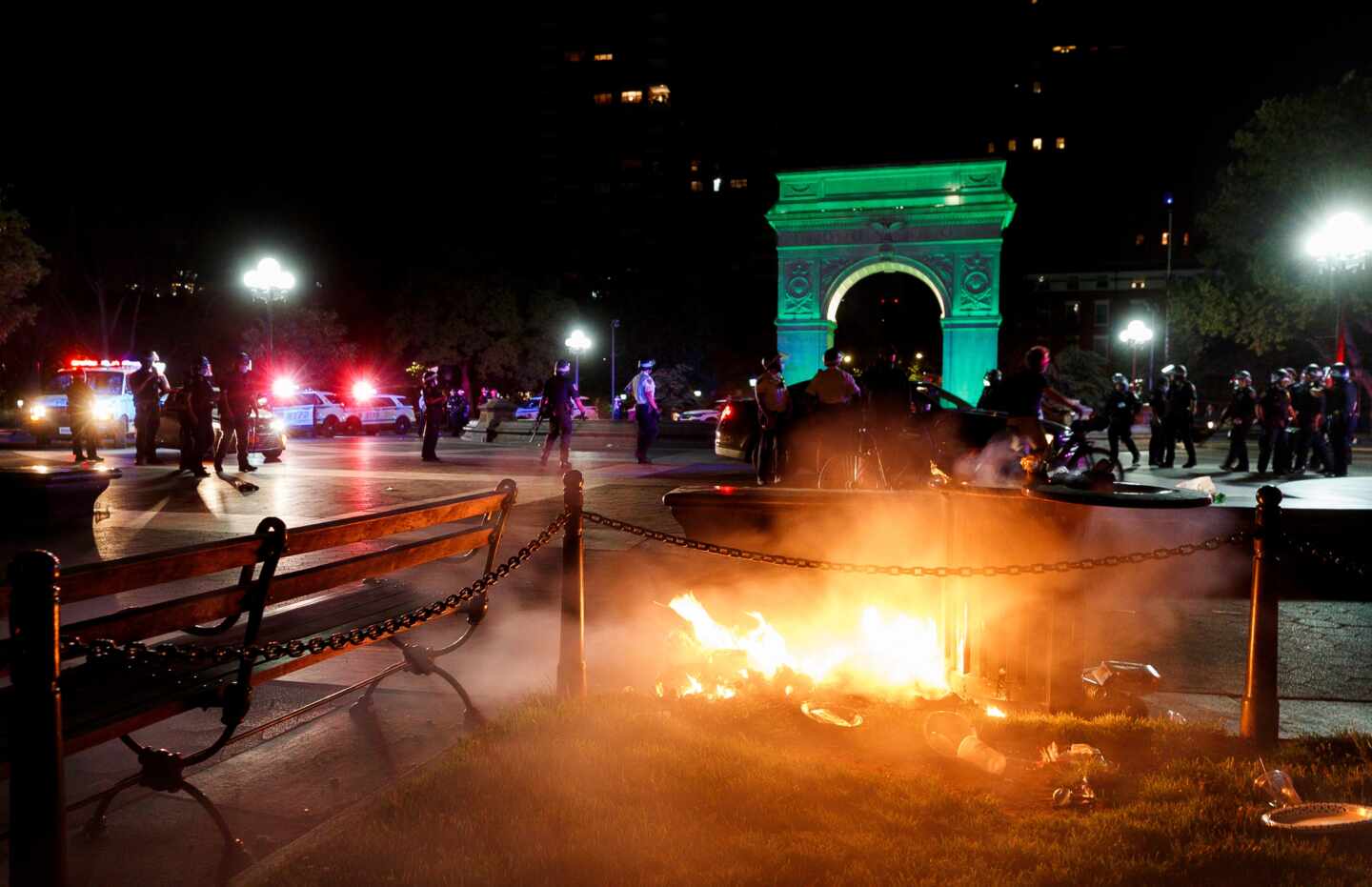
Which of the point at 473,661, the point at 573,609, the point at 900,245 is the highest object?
the point at 900,245

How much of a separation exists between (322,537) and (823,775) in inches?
84.8

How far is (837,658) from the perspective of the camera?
505 cm

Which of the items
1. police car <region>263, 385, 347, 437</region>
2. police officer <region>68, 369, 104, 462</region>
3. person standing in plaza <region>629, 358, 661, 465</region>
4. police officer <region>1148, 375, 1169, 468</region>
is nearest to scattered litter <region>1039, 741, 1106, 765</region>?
person standing in plaza <region>629, 358, 661, 465</region>

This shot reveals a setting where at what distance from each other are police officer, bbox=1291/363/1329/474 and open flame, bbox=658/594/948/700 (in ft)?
47.2

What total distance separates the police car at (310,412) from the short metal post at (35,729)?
98.0 feet

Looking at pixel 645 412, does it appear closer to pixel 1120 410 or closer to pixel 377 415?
pixel 1120 410

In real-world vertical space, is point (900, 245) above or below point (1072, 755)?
above

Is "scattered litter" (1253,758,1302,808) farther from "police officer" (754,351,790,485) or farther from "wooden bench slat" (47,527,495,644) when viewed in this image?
"police officer" (754,351,790,485)

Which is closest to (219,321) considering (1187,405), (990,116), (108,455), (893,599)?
(108,455)

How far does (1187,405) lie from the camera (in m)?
17.9

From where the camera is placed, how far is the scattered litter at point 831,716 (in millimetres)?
4246

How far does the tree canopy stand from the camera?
33.3 m

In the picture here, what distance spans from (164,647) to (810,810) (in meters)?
2.22

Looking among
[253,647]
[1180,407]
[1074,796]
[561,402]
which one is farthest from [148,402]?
[1180,407]
